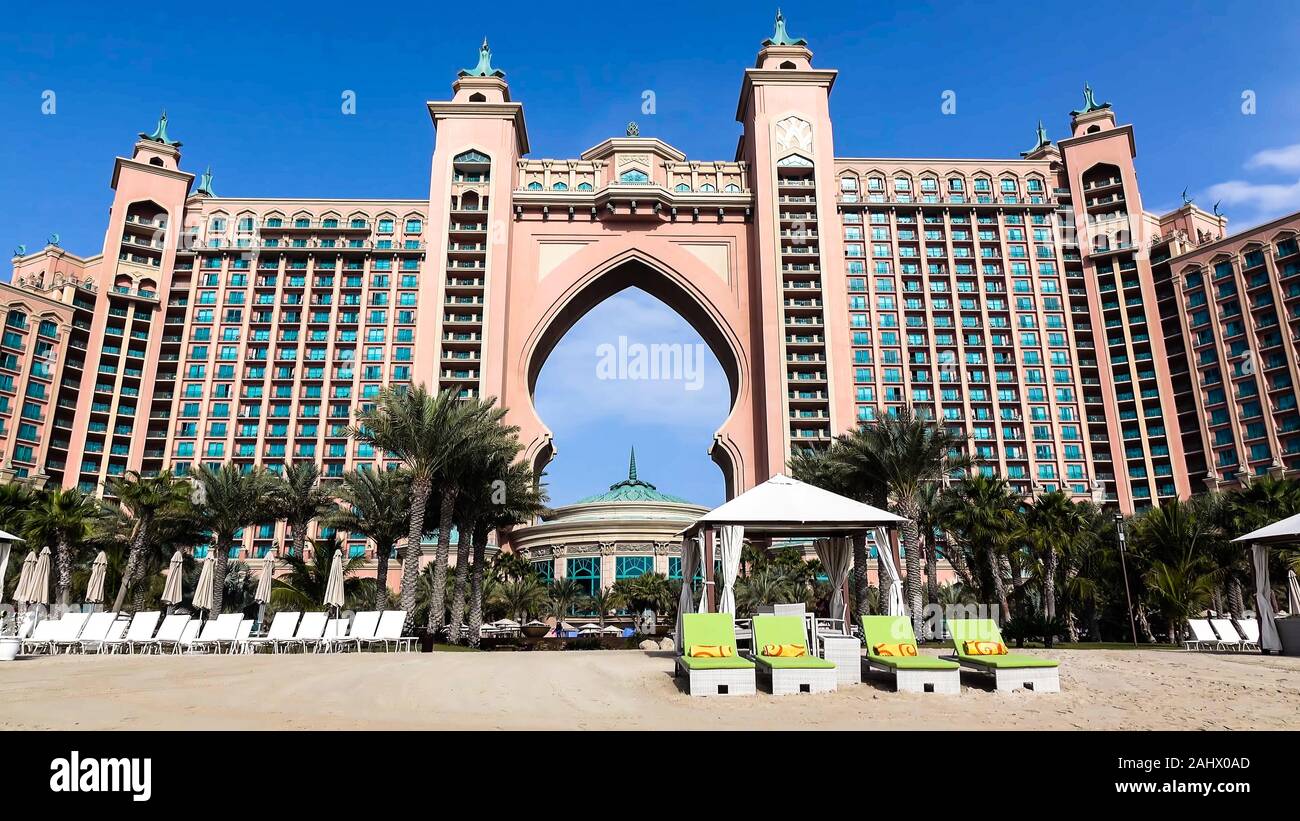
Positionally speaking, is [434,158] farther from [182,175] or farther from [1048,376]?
[1048,376]

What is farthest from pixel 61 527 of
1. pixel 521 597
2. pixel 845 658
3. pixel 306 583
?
pixel 845 658

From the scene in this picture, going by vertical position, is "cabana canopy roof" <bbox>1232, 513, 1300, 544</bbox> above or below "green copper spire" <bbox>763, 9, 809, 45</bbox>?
below

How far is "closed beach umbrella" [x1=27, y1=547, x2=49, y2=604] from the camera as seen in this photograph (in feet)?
74.8

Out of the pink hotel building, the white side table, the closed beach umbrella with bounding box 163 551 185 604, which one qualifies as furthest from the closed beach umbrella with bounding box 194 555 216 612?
the pink hotel building

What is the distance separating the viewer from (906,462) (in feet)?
88.7

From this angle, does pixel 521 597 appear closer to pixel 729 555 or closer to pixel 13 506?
pixel 13 506

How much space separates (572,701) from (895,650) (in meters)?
5.26

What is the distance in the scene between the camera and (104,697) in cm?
973

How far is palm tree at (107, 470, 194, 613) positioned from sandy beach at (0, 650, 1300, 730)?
53.6 feet

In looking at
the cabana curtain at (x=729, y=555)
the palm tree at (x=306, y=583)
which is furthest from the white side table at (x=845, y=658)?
the palm tree at (x=306, y=583)

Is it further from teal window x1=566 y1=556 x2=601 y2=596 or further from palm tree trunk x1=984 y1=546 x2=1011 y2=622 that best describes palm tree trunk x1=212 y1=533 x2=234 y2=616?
teal window x1=566 y1=556 x2=601 y2=596

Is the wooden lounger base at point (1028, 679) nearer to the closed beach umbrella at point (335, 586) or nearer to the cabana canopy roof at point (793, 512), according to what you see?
the cabana canopy roof at point (793, 512)
